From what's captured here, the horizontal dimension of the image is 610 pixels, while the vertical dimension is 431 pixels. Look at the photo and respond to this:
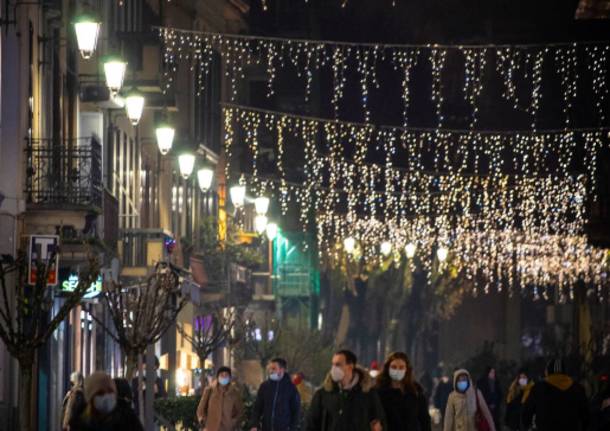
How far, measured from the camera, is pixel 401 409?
20906 millimetres

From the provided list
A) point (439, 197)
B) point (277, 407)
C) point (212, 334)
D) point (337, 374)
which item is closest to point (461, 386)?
point (277, 407)

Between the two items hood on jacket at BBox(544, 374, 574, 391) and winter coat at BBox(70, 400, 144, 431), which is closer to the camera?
winter coat at BBox(70, 400, 144, 431)

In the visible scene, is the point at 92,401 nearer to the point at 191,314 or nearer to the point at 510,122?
the point at 191,314

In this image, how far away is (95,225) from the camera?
35.6 metres

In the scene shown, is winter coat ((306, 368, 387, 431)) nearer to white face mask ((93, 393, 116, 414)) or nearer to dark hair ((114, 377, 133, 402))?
dark hair ((114, 377, 133, 402))

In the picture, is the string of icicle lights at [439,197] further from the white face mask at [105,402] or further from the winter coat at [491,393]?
the white face mask at [105,402]

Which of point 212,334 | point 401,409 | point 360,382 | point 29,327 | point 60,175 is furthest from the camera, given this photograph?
point 212,334

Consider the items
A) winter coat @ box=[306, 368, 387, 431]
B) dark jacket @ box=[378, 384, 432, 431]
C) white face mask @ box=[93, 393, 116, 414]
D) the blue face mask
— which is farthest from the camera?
the blue face mask

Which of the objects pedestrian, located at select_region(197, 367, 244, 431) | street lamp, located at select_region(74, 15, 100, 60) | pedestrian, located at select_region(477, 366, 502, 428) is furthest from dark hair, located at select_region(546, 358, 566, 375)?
pedestrian, located at select_region(477, 366, 502, 428)

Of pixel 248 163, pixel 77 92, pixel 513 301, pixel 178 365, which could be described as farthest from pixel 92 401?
pixel 513 301

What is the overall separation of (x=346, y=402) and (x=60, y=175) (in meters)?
14.4

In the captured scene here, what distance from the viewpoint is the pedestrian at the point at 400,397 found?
68.5ft

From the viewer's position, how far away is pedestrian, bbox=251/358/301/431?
84.4 ft

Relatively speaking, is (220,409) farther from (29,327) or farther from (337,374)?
(337,374)
